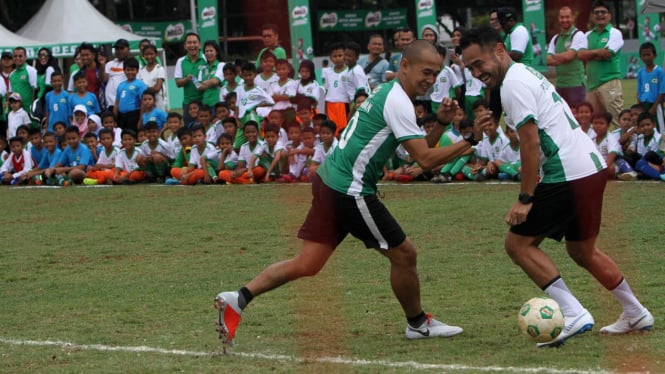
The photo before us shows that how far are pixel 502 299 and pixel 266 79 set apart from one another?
365 inches

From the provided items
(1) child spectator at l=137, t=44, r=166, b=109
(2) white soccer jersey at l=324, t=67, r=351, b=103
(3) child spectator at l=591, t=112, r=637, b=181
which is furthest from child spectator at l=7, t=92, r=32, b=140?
(3) child spectator at l=591, t=112, r=637, b=181

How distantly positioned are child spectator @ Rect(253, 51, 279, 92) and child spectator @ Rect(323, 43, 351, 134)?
84cm

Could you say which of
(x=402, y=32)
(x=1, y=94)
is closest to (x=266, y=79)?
(x=402, y=32)

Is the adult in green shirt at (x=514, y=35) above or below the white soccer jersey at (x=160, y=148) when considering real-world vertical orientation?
above

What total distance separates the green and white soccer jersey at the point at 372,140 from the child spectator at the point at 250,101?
9594 millimetres

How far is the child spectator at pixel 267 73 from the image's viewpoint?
1603cm

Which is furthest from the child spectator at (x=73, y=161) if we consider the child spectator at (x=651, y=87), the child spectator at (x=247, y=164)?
the child spectator at (x=651, y=87)

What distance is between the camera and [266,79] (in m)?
16.1

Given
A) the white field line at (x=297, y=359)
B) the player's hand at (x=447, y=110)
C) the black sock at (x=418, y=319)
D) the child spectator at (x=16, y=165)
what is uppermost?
the player's hand at (x=447, y=110)

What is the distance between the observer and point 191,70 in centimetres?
1692

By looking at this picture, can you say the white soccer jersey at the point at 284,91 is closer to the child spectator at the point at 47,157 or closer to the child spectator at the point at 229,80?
the child spectator at the point at 229,80

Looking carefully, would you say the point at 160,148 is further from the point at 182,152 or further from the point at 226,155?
the point at 226,155

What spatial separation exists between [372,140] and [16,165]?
1231cm

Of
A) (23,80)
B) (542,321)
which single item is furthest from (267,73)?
(542,321)
